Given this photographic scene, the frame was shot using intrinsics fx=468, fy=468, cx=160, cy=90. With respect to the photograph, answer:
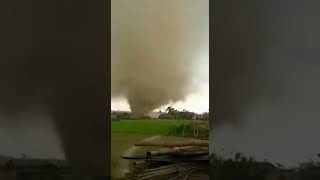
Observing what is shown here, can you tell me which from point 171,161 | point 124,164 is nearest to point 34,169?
point 124,164

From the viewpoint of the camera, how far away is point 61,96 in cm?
321

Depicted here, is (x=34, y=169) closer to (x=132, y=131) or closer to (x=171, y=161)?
(x=132, y=131)

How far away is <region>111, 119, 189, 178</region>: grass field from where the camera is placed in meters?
3.23

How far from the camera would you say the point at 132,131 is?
3.24 metres

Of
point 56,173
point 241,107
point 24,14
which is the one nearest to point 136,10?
point 24,14

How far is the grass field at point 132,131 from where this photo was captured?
3.23 m

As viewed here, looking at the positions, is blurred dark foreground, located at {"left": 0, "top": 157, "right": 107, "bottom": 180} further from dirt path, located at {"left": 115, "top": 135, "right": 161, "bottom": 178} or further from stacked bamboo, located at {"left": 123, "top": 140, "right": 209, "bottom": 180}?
stacked bamboo, located at {"left": 123, "top": 140, "right": 209, "bottom": 180}

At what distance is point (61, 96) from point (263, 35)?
1.42m

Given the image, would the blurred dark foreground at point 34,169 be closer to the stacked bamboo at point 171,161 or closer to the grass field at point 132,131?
the grass field at point 132,131

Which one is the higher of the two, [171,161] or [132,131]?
[132,131]

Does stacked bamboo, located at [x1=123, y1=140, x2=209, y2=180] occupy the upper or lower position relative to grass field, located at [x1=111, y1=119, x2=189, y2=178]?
lower

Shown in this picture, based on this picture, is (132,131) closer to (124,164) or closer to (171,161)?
(124,164)

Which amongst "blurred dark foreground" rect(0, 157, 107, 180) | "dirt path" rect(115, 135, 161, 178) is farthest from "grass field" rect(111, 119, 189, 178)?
"blurred dark foreground" rect(0, 157, 107, 180)

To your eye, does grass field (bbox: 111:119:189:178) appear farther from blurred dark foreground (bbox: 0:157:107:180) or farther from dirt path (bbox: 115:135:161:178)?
blurred dark foreground (bbox: 0:157:107:180)
